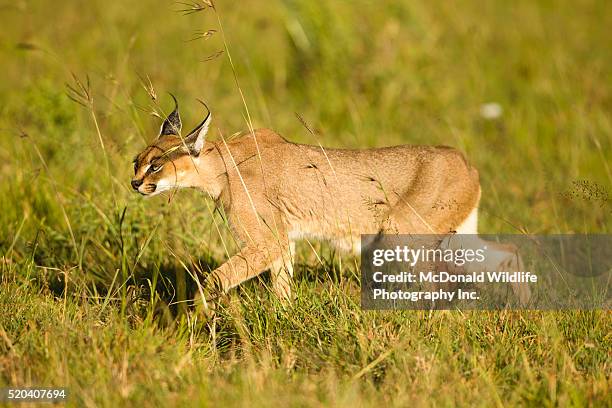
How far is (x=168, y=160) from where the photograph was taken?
209 inches

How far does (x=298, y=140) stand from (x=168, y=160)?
9.35 feet

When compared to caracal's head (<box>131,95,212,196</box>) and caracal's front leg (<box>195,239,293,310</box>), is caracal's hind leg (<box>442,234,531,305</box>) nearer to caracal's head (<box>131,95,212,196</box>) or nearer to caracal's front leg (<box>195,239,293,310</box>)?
caracal's front leg (<box>195,239,293,310</box>)

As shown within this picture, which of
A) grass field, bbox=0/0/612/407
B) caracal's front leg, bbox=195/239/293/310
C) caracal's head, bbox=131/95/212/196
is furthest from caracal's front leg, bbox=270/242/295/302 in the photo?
caracal's head, bbox=131/95/212/196

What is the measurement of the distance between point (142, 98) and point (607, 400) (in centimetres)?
626

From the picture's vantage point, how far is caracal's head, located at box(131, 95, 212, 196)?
17.2ft

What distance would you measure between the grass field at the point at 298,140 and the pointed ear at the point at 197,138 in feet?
0.56

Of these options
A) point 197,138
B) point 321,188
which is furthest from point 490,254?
point 197,138

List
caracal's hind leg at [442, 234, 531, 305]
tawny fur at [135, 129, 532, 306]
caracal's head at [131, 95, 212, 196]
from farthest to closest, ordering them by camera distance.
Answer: caracal's hind leg at [442, 234, 531, 305] → tawny fur at [135, 129, 532, 306] → caracal's head at [131, 95, 212, 196]

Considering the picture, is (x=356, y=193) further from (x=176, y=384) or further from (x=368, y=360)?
(x=176, y=384)

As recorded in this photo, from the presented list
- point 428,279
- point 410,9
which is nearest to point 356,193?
point 428,279

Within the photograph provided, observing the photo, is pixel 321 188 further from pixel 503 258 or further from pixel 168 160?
pixel 503 258

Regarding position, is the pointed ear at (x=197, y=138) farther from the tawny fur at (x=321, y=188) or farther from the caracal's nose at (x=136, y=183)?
the caracal's nose at (x=136, y=183)

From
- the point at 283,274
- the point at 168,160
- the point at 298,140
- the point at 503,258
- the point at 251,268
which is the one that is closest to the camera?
the point at 251,268

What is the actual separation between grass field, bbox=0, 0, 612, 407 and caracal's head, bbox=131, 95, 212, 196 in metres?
0.23
